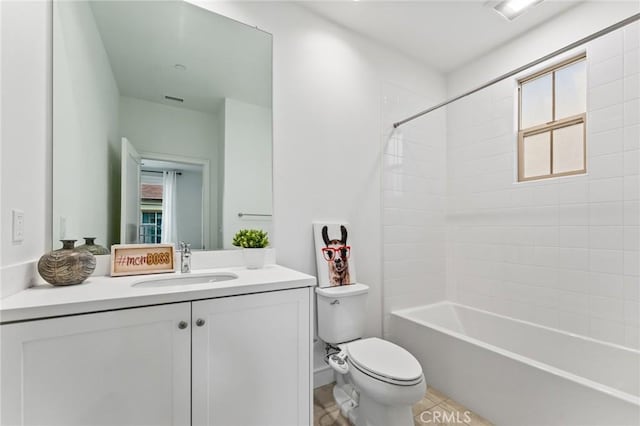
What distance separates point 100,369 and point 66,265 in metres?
0.43

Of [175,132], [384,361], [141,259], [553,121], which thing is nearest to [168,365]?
[141,259]

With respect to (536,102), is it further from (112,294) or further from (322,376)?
(112,294)

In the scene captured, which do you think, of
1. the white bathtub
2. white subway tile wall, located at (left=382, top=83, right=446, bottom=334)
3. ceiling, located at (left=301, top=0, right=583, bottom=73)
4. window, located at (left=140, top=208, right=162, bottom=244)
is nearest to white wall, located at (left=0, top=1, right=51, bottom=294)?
window, located at (left=140, top=208, right=162, bottom=244)

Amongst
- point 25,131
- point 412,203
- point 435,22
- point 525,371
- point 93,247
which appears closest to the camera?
point 25,131

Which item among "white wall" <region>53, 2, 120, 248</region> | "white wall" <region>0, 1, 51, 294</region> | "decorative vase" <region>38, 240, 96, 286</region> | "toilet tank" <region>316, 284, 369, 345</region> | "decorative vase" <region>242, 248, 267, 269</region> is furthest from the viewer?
"toilet tank" <region>316, 284, 369, 345</region>

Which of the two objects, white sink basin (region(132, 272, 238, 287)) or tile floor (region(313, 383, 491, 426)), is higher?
white sink basin (region(132, 272, 238, 287))

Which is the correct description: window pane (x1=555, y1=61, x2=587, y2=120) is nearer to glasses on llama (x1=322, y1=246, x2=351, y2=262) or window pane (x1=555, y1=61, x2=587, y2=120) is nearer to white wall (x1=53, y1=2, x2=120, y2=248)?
glasses on llama (x1=322, y1=246, x2=351, y2=262)

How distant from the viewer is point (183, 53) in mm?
1600

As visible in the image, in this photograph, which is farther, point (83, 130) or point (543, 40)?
point (543, 40)

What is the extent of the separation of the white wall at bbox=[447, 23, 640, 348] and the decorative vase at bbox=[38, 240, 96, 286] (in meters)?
2.69

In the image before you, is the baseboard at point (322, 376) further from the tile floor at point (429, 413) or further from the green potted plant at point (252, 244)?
the green potted plant at point (252, 244)

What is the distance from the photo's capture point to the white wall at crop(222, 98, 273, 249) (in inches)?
67.4

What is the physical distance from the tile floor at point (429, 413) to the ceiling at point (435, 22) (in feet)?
8.58

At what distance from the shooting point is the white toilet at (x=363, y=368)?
1.36 meters
